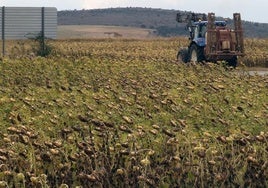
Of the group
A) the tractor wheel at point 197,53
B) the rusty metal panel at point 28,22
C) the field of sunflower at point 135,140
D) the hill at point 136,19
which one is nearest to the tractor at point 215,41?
the tractor wheel at point 197,53

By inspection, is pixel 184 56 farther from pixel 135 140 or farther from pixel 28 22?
pixel 135 140

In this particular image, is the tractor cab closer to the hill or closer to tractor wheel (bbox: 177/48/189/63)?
tractor wheel (bbox: 177/48/189/63)

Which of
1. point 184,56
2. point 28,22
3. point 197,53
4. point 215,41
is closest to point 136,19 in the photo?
point 28,22

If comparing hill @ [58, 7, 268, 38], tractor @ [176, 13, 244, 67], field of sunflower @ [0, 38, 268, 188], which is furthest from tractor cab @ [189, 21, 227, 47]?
hill @ [58, 7, 268, 38]

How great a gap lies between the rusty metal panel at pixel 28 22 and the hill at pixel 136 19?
3711 inches

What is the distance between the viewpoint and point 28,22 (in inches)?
1152

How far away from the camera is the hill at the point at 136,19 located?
132 m

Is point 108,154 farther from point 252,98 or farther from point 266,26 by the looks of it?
point 266,26

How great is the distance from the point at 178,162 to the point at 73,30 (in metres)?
102

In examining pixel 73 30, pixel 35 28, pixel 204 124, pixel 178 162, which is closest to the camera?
pixel 178 162

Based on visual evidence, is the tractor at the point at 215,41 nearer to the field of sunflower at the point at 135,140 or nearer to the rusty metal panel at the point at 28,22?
the rusty metal panel at the point at 28,22

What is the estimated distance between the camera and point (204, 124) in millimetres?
6406

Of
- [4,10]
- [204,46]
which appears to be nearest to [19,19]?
[4,10]

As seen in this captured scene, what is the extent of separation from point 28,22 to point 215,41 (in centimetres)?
960
